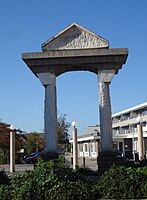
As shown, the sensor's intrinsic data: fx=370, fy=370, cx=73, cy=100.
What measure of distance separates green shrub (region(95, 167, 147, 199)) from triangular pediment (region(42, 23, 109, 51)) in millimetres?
9575

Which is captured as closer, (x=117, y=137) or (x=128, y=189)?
(x=128, y=189)

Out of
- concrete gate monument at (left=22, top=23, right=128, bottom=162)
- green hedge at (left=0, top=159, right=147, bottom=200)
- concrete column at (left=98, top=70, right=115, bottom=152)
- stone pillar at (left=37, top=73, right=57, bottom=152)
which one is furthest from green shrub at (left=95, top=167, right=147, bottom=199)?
stone pillar at (left=37, top=73, right=57, bottom=152)

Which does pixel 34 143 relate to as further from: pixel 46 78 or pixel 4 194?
pixel 4 194

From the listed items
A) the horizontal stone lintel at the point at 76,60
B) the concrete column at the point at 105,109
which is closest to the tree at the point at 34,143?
the horizontal stone lintel at the point at 76,60

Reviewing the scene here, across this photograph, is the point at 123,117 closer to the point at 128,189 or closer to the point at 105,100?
the point at 105,100

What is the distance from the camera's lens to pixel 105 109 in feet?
59.5

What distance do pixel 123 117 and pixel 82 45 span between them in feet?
233

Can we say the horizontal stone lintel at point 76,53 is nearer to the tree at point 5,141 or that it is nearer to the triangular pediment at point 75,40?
the triangular pediment at point 75,40

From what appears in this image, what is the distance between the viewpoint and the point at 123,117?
88250 mm

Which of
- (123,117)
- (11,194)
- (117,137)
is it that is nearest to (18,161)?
(117,137)

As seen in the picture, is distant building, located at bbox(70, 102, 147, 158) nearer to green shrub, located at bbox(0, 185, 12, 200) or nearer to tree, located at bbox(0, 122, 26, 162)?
tree, located at bbox(0, 122, 26, 162)

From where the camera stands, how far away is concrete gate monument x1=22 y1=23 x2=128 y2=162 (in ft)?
59.8

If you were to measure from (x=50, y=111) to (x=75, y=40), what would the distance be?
12.4 ft

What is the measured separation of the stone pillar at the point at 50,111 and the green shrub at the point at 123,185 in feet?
27.3
